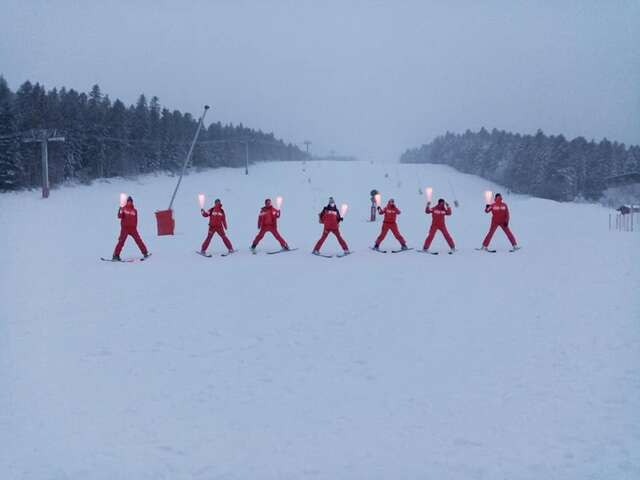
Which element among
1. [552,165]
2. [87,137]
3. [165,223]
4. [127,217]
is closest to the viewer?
[127,217]

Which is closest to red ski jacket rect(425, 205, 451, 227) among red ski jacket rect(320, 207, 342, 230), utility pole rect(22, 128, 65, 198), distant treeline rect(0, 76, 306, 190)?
red ski jacket rect(320, 207, 342, 230)

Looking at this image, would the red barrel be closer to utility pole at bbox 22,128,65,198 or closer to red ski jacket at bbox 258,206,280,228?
red ski jacket at bbox 258,206,280,228

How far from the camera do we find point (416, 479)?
169 inches

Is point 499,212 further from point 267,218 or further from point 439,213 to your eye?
point 267,218

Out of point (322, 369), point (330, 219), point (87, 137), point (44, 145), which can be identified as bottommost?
point (322, 369)

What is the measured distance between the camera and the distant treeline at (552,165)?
6875cm

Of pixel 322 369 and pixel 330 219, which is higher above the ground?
pixel 330 219

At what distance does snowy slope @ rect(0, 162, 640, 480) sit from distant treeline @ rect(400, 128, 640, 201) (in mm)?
59045

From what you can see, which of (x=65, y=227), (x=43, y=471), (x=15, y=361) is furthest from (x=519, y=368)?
(x=65, y=227)

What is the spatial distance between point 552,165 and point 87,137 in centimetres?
5438

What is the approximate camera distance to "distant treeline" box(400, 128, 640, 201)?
226ft

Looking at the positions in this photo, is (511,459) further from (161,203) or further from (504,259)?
(161,203)

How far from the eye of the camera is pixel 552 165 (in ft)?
226

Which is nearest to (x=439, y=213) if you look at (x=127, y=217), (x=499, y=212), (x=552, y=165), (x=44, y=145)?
(x=499, y=212)
